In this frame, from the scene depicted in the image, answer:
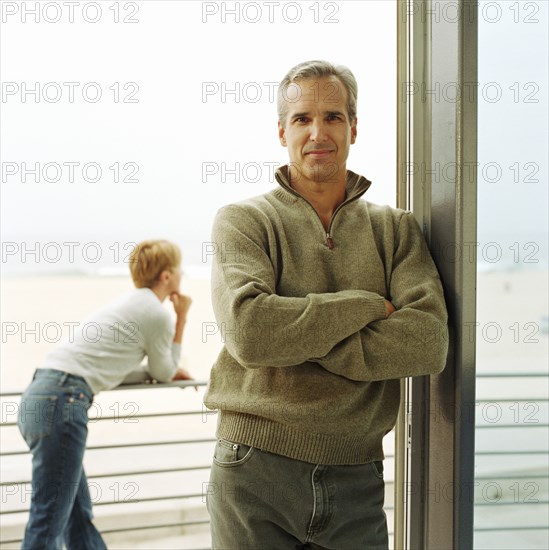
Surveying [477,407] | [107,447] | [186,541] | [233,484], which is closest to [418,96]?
[477,407]

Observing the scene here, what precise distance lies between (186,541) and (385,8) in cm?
199

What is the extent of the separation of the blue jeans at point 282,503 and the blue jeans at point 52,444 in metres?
0.80

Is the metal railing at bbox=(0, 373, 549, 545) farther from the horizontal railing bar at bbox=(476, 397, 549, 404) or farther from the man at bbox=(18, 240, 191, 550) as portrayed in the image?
the man at bbox=(18, 240, 191, 550)

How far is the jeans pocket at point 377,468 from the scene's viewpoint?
126 centimetres

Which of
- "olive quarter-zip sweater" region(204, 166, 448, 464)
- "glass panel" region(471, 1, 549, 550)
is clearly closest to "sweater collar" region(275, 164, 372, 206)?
"olive quarter-zip sweater" region(204, 166, 448, 464)

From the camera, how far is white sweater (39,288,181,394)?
75.8 inches

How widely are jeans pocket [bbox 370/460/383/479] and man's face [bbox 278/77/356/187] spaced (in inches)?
23.5

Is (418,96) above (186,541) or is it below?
above

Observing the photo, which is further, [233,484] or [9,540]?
[9,540]

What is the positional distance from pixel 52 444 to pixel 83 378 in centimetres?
21

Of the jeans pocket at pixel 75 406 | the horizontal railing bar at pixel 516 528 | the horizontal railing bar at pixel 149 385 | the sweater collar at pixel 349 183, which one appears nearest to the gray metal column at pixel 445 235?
the horizontal railing bar at pixel 516 528

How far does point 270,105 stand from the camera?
1.70m

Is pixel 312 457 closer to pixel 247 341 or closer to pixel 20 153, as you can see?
pixel 247 341

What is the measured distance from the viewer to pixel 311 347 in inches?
44.3
